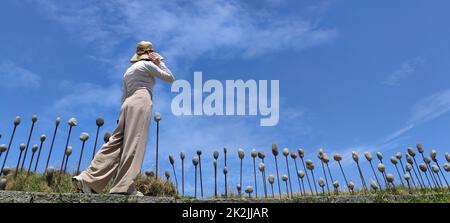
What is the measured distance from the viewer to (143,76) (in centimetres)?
764

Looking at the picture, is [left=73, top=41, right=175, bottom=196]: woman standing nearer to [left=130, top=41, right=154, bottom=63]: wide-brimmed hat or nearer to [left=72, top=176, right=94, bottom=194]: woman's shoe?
[left=72, top=176, right=94, bottom=194]: woman's shoe

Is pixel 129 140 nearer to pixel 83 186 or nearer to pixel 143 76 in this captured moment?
pixel 83 186

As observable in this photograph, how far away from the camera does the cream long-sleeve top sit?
24.9 feet

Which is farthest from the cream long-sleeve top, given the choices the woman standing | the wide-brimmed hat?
the wide-brimmed hat

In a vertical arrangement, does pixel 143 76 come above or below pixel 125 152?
above

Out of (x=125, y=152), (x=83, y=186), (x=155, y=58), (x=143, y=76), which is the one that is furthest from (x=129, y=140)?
(x=155, y=58)

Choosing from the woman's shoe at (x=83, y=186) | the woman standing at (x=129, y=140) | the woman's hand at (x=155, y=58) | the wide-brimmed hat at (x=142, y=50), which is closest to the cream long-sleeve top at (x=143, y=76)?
the woman standing at (x=129, y=140)

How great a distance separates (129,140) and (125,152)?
0.64ft

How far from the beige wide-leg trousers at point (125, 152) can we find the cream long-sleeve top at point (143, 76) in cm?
21

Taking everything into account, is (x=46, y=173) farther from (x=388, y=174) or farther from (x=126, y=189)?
(x=388, y=174)

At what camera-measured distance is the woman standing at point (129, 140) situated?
7.05 metres

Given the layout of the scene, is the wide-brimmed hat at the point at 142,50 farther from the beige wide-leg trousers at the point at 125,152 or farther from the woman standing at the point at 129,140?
the beige wide-leg trousers at the point at 125,152
